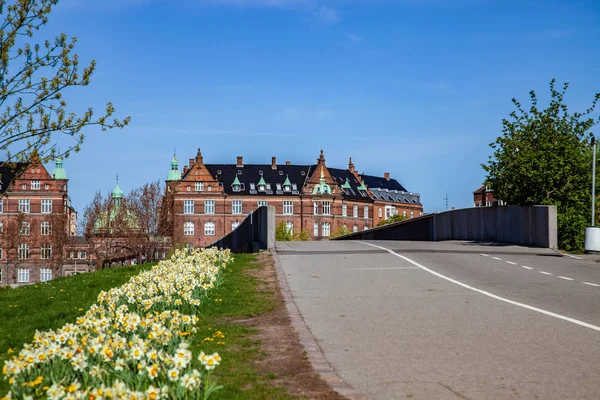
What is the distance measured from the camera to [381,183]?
175 meters

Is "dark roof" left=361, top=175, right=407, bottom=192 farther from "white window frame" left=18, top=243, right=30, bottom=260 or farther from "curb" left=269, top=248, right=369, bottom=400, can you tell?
"curb" left=269, top=248, right=369, bottom=400

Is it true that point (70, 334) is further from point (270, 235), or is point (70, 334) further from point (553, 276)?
point (270, 235)

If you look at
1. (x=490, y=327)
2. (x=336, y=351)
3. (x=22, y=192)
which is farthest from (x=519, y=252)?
(x=22, y=192)

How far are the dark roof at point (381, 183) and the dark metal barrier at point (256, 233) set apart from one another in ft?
425

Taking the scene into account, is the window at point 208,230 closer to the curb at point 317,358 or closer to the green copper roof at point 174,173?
the green copper roof at point 174,173

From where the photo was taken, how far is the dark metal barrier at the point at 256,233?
25938 mm

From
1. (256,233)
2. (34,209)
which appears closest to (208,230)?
(34,209)

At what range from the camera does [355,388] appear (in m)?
6.59

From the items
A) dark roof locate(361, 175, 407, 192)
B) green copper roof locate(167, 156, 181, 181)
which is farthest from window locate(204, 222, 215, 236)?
dark roof locate(361, 175, 407, 192)

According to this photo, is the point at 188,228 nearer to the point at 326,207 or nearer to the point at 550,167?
the point at 326,207

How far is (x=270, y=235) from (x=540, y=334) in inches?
667

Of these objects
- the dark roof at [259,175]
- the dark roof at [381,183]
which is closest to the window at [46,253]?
the dark roof at [259,175]

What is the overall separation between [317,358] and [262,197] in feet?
420

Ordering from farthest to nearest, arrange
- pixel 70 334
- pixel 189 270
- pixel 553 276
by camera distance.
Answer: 1. pixel 553 276
2. pixel 189 270
3. pixel 70 334
